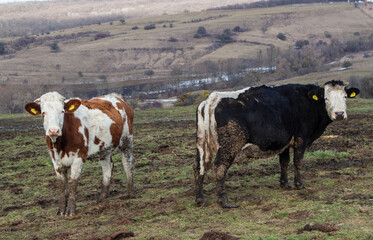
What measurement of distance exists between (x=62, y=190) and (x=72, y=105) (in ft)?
5.84

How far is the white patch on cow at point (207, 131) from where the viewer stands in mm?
10133

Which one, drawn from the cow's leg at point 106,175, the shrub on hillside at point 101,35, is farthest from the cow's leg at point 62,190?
the shrub on hillside at point 101,35

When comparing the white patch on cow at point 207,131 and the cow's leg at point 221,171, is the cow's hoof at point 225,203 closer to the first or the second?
the cow's leg at point 221,171

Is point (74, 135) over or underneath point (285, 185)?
over

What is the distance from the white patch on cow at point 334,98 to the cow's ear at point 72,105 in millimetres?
5464

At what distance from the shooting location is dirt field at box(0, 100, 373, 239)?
8.09 metres

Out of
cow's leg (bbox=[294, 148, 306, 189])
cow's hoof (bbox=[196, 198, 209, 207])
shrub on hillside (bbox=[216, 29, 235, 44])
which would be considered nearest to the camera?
cow's hoof (bbox=[196, 198, 209, 207])

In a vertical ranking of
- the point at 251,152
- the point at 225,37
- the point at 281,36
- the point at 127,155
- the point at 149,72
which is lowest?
the point at 149,72

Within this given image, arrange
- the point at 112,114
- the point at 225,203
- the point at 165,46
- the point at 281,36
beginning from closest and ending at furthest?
the point at 225,203 < the point at 112,114 < the point at 165,46 < the point at 281,36

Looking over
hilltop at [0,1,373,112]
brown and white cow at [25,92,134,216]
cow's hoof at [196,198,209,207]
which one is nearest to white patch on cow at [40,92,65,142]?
brown and white cow at [25,92,134,216]

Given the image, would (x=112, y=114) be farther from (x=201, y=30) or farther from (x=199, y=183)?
(x=201, y=30)

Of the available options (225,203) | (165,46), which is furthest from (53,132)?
(165,46)

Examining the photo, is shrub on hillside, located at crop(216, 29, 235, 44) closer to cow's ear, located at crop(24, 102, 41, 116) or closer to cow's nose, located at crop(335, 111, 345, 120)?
cow's nose, located at crop(335, 111, 345, 120)

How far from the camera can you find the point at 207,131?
1020 centimetres
